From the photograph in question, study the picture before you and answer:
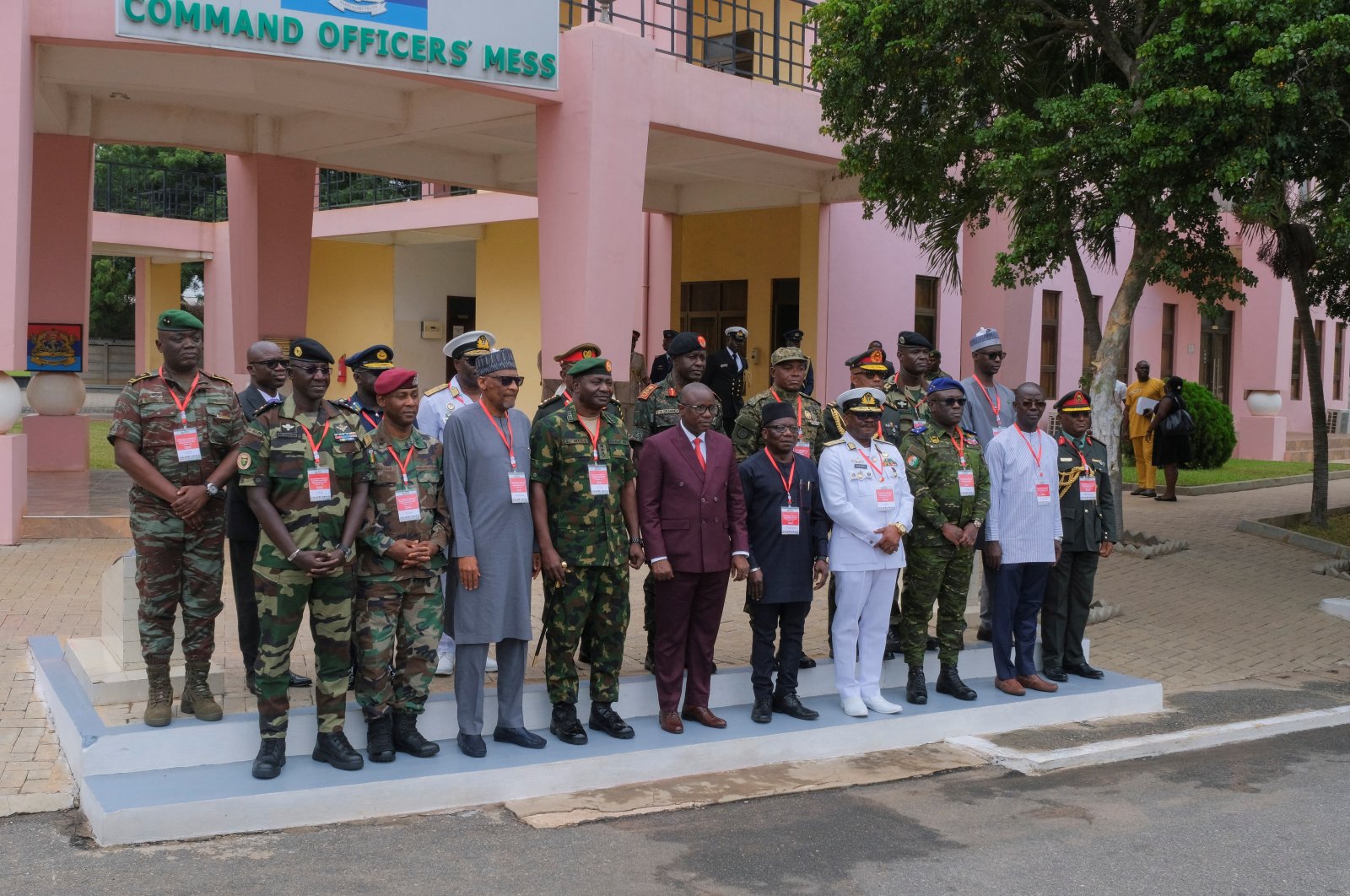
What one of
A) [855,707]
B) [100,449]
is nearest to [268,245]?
[100,449]

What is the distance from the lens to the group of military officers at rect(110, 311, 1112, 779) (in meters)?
5.51

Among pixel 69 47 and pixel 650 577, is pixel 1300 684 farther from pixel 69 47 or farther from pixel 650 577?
pixel 69 47

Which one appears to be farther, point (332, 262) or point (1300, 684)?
point (332, 262)

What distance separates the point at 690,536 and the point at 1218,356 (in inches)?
1093

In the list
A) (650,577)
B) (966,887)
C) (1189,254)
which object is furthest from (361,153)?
(966,887)

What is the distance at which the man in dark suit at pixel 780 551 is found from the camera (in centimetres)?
672

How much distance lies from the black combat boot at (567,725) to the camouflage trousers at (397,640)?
2.26 ft

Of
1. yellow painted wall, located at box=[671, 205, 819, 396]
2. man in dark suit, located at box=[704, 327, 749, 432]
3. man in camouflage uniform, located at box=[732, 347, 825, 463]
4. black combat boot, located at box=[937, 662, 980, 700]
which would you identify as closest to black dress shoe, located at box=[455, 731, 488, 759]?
man in camouflage uniform, located at box=[732, 347, 825, 463]

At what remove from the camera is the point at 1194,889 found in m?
4.91

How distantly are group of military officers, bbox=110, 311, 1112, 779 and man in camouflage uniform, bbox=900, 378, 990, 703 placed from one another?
276 mm

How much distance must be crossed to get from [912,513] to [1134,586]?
5.80m

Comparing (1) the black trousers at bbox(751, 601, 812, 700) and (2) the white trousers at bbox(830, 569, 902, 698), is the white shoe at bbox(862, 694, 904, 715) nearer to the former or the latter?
(2) the white trousers at bbox(830, 569, 902, 698)

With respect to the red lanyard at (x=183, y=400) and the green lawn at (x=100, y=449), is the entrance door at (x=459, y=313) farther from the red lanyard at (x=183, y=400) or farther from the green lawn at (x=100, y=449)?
the red lanyard at (x=183, y=400)

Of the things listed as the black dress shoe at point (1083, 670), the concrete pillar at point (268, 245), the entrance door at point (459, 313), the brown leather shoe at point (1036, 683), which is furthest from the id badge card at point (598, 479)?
the entrance door at point (459, 313)
